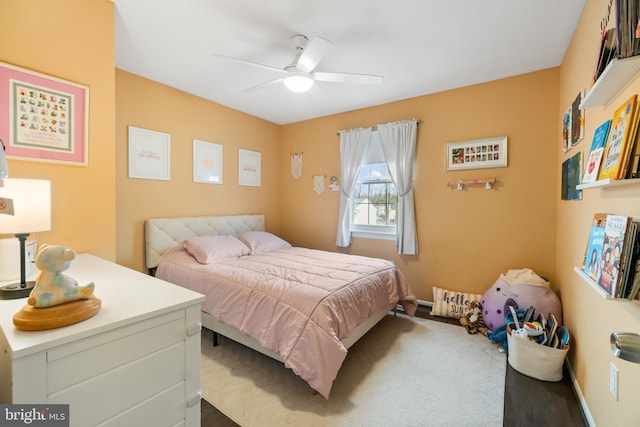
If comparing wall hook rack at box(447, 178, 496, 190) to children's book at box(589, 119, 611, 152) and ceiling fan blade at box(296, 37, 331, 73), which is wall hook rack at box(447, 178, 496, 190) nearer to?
children's book at box(589, 119, 611, 152)

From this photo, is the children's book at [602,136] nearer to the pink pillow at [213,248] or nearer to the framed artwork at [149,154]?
the pink pillow at [213,248]

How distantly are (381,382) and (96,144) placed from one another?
2645mm

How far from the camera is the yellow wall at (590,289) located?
119 centimetres

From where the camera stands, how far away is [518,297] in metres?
2.56

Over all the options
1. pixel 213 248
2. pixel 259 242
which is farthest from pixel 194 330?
pixel 259 242

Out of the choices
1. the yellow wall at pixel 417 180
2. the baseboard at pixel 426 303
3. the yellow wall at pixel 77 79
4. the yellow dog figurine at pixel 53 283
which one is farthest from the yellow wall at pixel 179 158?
the baseboard at pixel 426 303

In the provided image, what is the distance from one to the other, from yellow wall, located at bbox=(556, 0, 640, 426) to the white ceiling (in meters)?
0.34

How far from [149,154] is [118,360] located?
2.71 m

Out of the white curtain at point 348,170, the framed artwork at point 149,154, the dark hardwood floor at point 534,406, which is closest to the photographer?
the dark hardwood floor at point 534,406

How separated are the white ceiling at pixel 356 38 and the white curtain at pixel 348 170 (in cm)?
76

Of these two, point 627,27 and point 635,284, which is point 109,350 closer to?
point 635,284

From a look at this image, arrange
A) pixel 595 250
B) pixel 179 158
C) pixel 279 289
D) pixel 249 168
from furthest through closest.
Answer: pixel 249 168 < pixel 179 158 < pixel 279 289 < pixel 595 250

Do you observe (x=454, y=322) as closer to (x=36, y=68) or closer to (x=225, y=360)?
(x=225, y=360)

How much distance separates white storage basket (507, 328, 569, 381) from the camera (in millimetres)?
2010
